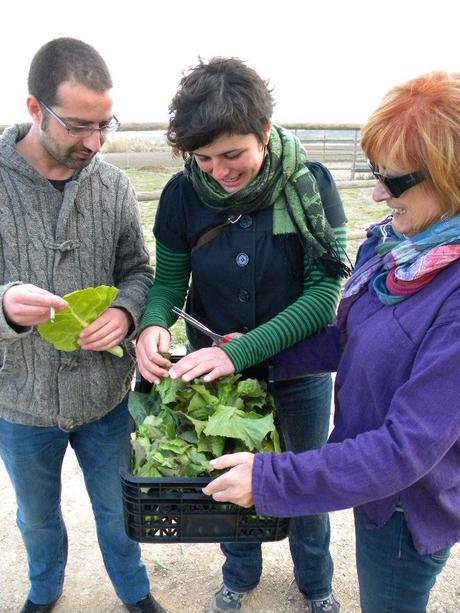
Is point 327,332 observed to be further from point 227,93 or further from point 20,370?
point 20,370

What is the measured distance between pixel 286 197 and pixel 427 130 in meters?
0.75

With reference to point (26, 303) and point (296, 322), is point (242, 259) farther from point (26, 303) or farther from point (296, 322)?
point (26, 303)

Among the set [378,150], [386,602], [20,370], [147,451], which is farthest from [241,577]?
[378,150]

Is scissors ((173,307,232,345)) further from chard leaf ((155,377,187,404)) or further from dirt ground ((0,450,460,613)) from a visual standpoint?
dirt ground ((0,450,460,613))

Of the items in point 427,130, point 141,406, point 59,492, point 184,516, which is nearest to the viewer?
point 427,130

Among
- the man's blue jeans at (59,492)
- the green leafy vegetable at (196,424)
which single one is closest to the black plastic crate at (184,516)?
the green leafy vegetable at (196,424)

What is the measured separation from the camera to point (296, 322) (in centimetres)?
220

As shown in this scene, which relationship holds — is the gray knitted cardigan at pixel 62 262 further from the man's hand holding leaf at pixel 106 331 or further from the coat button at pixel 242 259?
the coat button at pixel 242 259

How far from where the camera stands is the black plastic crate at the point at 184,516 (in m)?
1.80

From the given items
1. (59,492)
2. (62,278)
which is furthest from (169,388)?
(59,492)

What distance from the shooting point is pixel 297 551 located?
2816 millimetres

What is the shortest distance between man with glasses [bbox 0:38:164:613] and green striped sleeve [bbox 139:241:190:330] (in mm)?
74

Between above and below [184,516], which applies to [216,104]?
above

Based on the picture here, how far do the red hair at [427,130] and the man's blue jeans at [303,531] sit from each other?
1.02 m
